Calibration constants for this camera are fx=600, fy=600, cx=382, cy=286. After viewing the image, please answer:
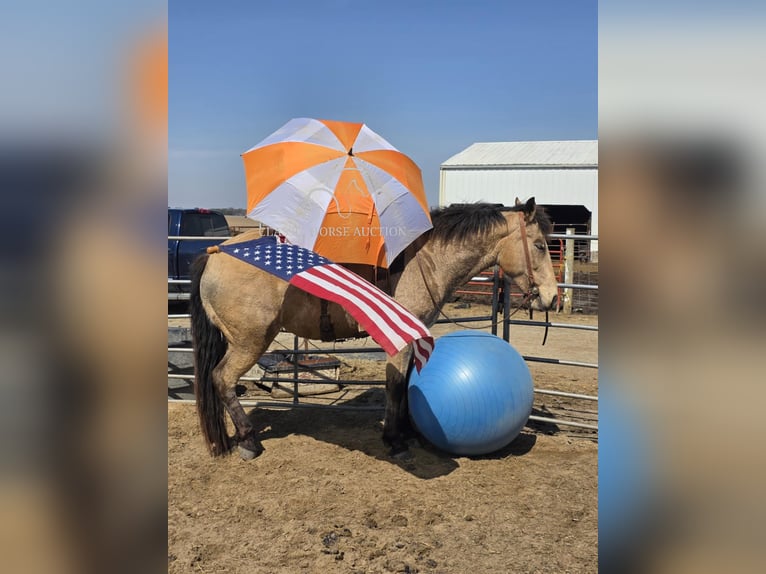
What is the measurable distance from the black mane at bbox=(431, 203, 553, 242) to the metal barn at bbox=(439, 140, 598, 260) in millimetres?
16609

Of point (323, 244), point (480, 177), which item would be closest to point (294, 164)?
point (323, 244)

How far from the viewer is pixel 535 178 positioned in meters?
23.1

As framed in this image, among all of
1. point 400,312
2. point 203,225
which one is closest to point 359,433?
point 400,312

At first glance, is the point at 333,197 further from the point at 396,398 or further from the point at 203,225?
the point at 203,225

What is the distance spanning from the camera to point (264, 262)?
14.5 ft

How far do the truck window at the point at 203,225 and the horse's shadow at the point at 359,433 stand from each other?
835cm

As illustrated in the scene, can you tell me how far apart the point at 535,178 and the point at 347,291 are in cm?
2041

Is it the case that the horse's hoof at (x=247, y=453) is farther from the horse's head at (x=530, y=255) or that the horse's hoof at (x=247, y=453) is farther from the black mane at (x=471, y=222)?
the horse's head at (x=530, y=255)

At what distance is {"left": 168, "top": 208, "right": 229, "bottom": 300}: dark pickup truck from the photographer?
11969 millimetres

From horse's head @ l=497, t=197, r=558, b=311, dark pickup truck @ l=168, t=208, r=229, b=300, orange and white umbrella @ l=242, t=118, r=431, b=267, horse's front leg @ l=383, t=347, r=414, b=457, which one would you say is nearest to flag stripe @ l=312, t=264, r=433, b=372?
orange and white umbrella @ l=242, t=118, r=431, b=267

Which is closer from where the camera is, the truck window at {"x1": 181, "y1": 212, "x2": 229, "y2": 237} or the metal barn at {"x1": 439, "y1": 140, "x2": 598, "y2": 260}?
the truck window at {"x1": 181, "y1": 212, "x2": 229, "y2": 237}

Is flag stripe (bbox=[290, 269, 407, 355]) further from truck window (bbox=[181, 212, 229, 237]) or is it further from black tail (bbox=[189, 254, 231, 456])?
truck window (bbox=[181, 212, 229, 237])
